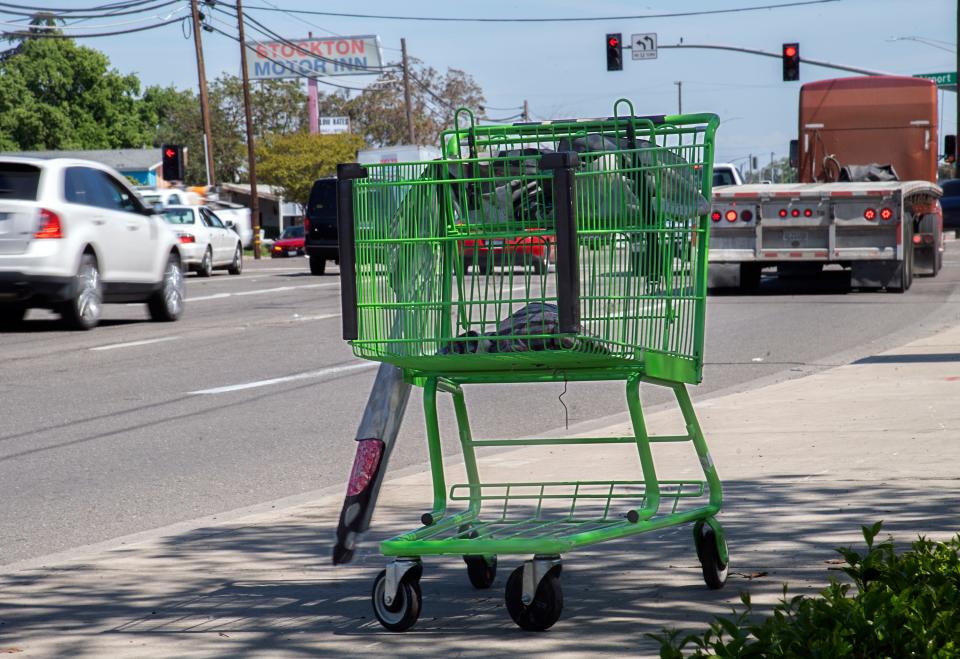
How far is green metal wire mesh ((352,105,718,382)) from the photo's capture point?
4281 millimetres

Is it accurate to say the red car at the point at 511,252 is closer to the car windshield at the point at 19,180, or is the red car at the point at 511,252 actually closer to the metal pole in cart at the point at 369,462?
the metal pole in cart at the point at 369,462

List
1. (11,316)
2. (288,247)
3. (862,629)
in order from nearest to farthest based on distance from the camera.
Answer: (862,629) < (11,316) < (288,247)

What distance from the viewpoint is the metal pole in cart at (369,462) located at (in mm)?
4512

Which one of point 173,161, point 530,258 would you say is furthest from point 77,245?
point 173,161

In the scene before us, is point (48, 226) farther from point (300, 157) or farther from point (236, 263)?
point (300, 157)

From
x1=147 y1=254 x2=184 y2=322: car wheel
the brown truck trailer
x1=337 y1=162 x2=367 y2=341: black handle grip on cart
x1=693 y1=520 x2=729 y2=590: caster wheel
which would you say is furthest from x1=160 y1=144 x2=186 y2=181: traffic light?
x1=693 y1=520 x2=729 y2=590: caster wheel

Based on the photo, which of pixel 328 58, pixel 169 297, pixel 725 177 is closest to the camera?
pixel 169 297

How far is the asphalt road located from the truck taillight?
1.10 metres

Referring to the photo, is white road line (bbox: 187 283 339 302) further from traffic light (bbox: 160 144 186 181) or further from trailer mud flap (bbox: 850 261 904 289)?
traffic light (bbox: 160 144 186 181)

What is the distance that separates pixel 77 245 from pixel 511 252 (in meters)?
12.1

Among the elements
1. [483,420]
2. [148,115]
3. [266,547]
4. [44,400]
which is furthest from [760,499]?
[148,115]

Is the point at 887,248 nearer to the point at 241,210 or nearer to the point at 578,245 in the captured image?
the point at 578,245

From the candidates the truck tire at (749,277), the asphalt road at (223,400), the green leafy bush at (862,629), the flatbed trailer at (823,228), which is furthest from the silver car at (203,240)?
the green leafy bush at (862,629)

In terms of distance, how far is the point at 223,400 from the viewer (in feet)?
34.9
